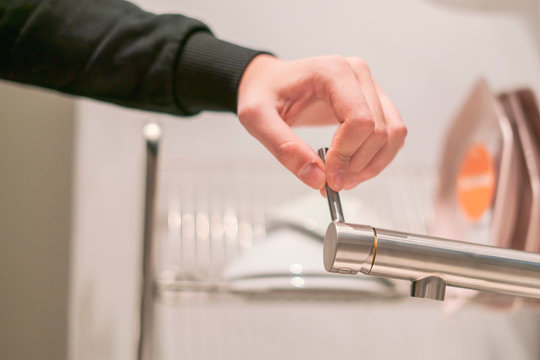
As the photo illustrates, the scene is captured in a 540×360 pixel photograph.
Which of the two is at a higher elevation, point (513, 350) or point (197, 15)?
point (197, 15)

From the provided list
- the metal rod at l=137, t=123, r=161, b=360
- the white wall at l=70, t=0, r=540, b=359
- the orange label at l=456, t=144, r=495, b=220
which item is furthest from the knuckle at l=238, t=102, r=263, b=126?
the white wall at l=70, t=0, r=540, b=359

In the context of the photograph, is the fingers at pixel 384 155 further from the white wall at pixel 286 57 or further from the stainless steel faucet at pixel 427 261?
the white wall at pixel 286 57

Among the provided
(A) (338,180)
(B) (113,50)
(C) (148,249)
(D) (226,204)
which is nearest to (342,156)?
(A) (338,180)

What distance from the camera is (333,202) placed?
281 millimetres

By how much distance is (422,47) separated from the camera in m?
0.89

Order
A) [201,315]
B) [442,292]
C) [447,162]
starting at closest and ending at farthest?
[442,292] → [447,162] → [201,315]

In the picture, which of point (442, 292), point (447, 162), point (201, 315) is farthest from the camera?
point (201, 315)

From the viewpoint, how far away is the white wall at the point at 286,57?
2.68ft

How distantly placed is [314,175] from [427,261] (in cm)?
8

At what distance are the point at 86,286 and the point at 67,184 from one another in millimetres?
163

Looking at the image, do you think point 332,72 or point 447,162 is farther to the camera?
point 447,162

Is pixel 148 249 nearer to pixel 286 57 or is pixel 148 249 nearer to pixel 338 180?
pixel 338 180

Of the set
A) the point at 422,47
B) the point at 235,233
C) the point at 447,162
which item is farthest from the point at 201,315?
the point at 422,47

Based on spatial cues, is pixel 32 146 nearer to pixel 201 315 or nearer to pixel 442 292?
pixel 201 315
